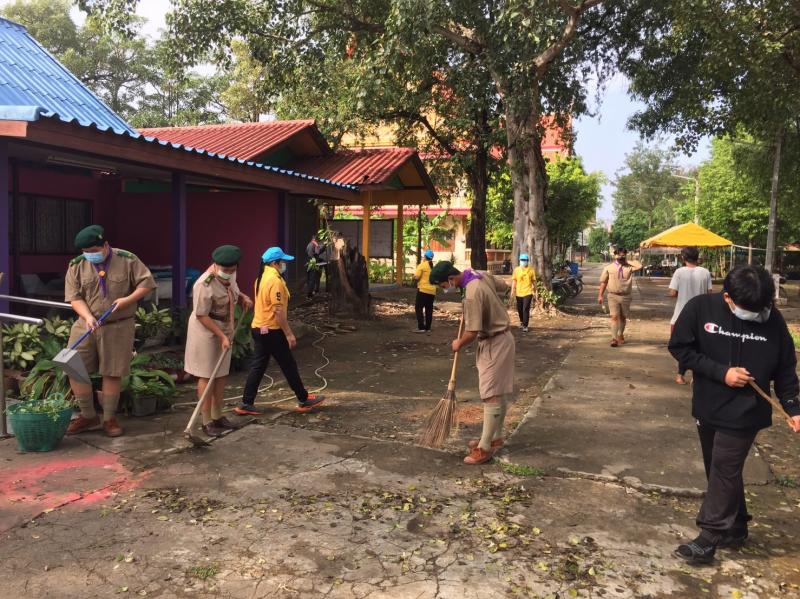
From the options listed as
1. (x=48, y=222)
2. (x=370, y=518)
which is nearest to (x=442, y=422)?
(x=370, y=518)

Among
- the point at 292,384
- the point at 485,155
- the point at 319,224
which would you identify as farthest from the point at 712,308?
the point at 485,155

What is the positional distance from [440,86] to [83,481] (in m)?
17.1

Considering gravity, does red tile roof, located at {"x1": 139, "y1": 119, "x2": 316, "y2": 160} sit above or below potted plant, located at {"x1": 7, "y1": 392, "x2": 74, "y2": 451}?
above

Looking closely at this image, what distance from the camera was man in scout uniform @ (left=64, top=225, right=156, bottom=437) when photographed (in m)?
5.00

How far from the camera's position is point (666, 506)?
4055mm

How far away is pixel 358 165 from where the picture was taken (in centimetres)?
1527

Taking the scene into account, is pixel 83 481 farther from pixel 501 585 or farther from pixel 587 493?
pixel 587 493

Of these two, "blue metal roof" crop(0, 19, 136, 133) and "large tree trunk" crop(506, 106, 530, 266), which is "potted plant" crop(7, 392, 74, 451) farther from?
"large tree trunk" crop(506, 106, 530, 266)

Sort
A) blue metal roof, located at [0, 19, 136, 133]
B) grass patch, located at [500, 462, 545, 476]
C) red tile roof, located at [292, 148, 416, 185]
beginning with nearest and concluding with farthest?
grass patch, located at [500, 462, 545, 476], blue metal roof, located at [0, 19, 136, 133], red tile roof, located at [292, 148, 416, 185]

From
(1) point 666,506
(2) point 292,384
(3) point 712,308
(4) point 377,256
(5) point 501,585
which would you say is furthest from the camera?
(4) point 377,256

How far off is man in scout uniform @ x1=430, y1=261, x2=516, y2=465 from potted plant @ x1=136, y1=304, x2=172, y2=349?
435cm

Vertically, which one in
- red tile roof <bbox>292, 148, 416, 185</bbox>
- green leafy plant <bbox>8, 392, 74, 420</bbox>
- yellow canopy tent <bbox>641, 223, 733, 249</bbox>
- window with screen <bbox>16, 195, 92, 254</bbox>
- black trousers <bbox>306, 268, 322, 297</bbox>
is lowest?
green leafy plant <bbox>8, 392, 74, 420</bbox>

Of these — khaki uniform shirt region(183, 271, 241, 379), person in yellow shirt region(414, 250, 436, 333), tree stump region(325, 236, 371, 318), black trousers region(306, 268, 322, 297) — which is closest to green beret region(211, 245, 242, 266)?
khaki uniform shirt region(183, 271, 241, 379)

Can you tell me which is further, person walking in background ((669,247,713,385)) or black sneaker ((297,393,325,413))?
person walking in background ((669,247,713,385))
